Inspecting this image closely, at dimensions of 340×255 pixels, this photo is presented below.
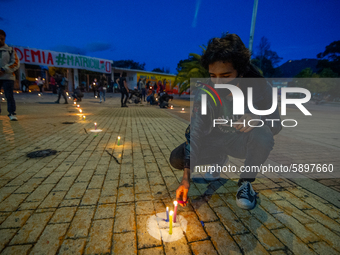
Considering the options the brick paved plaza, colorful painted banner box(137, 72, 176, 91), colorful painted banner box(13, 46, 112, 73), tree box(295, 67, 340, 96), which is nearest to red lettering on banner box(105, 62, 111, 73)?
colorful painted banner box(13, 46, 112, 73)

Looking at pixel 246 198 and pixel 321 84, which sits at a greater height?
pixel 321 84

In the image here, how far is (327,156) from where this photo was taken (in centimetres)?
421

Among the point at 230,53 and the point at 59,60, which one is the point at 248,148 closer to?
the point at 230,53

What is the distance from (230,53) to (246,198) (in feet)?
5.54

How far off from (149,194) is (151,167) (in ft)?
2.96

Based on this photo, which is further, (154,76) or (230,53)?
(154,76)

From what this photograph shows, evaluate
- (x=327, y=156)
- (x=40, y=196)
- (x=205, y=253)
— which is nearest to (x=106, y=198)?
(x=40, y=196)

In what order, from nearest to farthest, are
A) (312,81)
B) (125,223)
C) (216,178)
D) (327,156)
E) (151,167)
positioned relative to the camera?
1. (125,223)
2. (216,178)
3. (151,167)
4. (327,156)
5. (312,81)

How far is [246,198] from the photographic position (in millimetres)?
2303

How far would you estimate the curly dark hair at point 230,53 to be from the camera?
2.13m

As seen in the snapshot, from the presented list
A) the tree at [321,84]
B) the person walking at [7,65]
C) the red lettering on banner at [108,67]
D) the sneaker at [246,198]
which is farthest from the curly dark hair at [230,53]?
the tree at [321,84]

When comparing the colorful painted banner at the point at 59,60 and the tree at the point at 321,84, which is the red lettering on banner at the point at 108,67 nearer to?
the colorful painted banner at the point at 59,60

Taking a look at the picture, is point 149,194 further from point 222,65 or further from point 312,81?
point 312,81

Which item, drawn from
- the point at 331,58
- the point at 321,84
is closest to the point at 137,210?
the point at 321,84
